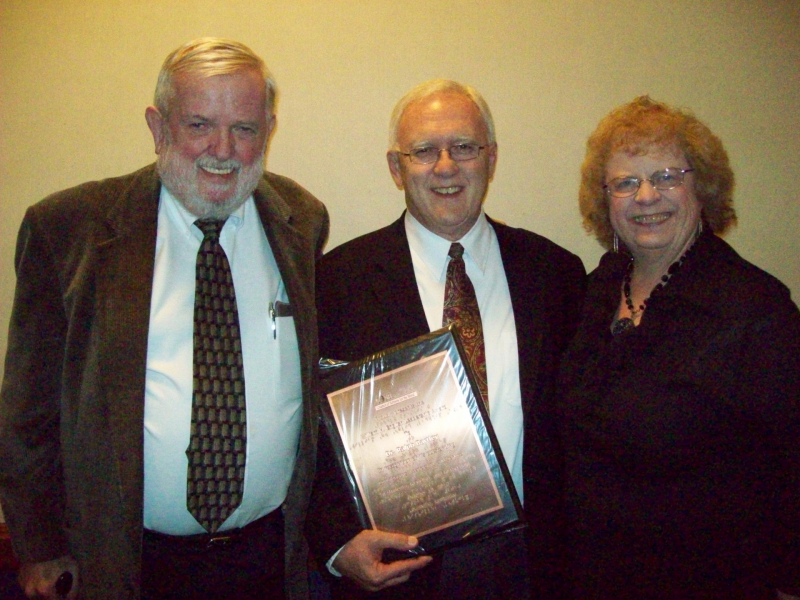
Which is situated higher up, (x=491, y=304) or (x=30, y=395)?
(x=491, y=304)

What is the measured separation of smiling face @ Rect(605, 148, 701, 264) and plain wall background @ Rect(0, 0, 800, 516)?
1.02 metres

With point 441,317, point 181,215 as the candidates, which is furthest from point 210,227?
point 441,317

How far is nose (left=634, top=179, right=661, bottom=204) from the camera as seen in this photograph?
1498 millimetres

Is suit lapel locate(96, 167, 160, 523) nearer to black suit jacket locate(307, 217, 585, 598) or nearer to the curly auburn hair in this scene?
black suit jacket locate(307, 217, 585, 598)

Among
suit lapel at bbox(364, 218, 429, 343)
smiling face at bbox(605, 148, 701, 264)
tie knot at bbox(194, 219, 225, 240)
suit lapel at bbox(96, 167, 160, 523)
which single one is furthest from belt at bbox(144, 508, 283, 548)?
smiling face at bbox(605, 148, 701, 264)

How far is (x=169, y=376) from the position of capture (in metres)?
1.54

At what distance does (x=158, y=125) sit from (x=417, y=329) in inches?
37.7

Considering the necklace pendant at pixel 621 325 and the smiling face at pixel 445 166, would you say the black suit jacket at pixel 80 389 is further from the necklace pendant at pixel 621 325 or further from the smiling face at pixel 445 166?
the necklace pendant at pixel 621 325

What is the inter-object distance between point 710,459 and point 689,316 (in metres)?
0.34

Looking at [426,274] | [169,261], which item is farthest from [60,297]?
[426,274]

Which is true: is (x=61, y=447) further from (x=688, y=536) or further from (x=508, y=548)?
(x=688, y=536)

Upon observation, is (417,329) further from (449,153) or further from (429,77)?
(429,77)

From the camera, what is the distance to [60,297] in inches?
60.0

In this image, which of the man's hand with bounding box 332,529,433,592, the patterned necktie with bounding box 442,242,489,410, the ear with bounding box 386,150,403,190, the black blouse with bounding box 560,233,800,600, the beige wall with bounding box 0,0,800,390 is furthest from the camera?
the beige wall with bounding box 0,0,800,390
